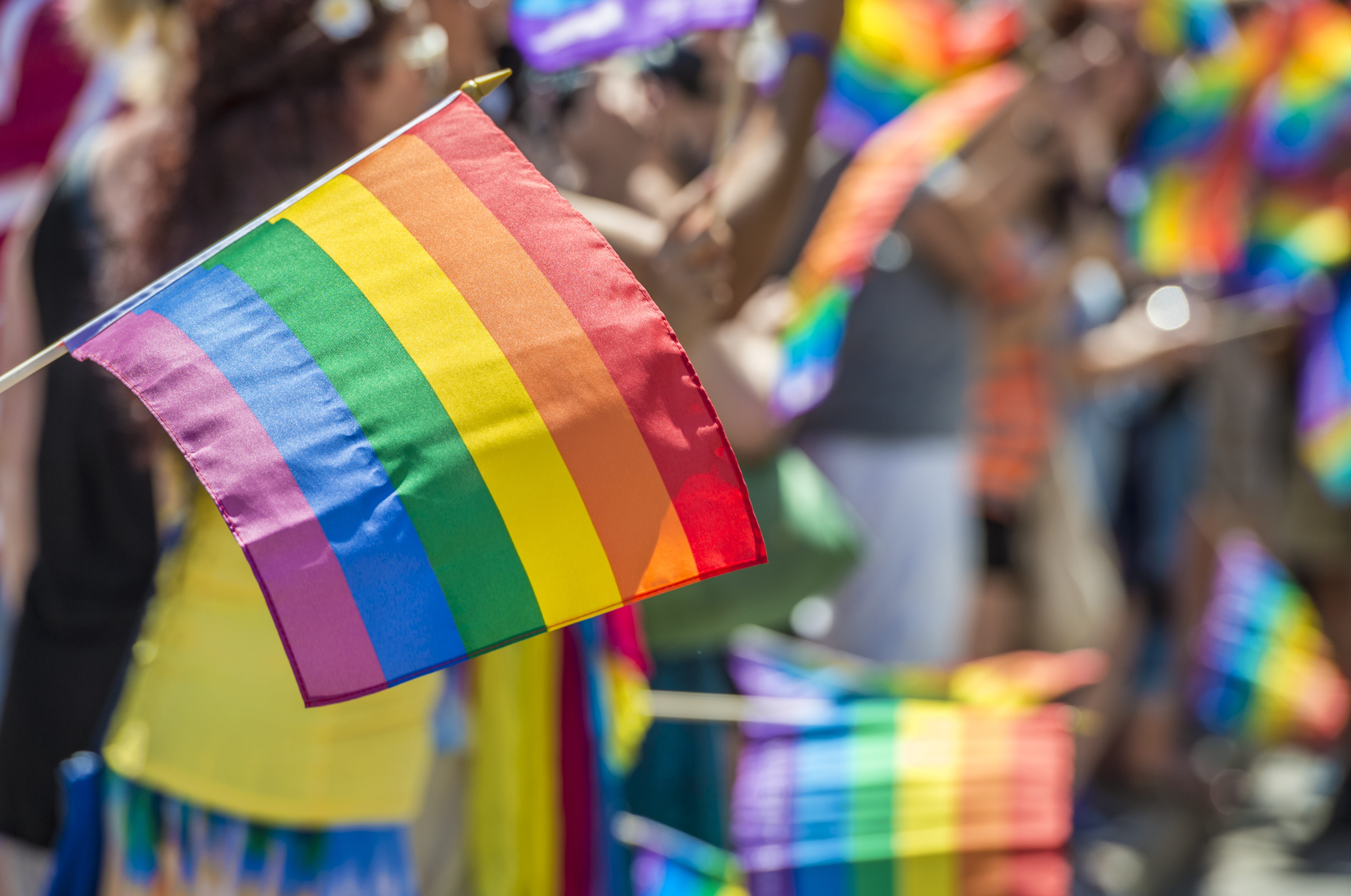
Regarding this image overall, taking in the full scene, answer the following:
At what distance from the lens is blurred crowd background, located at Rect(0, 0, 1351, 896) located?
5.31ft

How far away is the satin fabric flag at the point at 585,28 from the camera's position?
210cm

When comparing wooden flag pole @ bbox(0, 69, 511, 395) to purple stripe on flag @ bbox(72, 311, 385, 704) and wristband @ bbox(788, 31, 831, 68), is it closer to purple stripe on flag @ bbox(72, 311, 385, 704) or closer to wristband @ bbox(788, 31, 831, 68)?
purple stripe on flag @ bbox(72, 311, 385, 704)

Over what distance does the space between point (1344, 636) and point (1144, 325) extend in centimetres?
116

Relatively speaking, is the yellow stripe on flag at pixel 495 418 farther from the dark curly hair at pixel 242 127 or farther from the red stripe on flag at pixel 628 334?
the dark curly hair at pixel 242 127

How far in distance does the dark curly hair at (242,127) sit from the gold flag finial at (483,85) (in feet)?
1.23

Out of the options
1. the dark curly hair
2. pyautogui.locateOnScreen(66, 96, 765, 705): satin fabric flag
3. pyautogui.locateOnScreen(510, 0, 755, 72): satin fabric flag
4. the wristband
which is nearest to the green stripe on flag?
pyautogui.locateOnScreen(66, 96, 765, 705): satin fabric flag

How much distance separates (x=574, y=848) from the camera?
6.08 ft

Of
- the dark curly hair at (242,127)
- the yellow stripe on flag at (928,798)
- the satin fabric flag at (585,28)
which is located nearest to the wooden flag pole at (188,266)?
the dark curly hair at (242,127)

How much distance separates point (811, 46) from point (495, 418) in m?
0.78

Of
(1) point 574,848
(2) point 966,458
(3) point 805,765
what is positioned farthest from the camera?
(2) point 966,458

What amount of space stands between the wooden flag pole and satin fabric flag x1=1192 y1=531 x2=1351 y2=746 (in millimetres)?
3261

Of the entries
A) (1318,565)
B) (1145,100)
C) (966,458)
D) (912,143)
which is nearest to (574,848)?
(912,143)

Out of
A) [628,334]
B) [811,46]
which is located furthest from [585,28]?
[628,334]

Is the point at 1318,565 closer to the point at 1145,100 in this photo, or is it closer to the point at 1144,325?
the point at 1144,325
